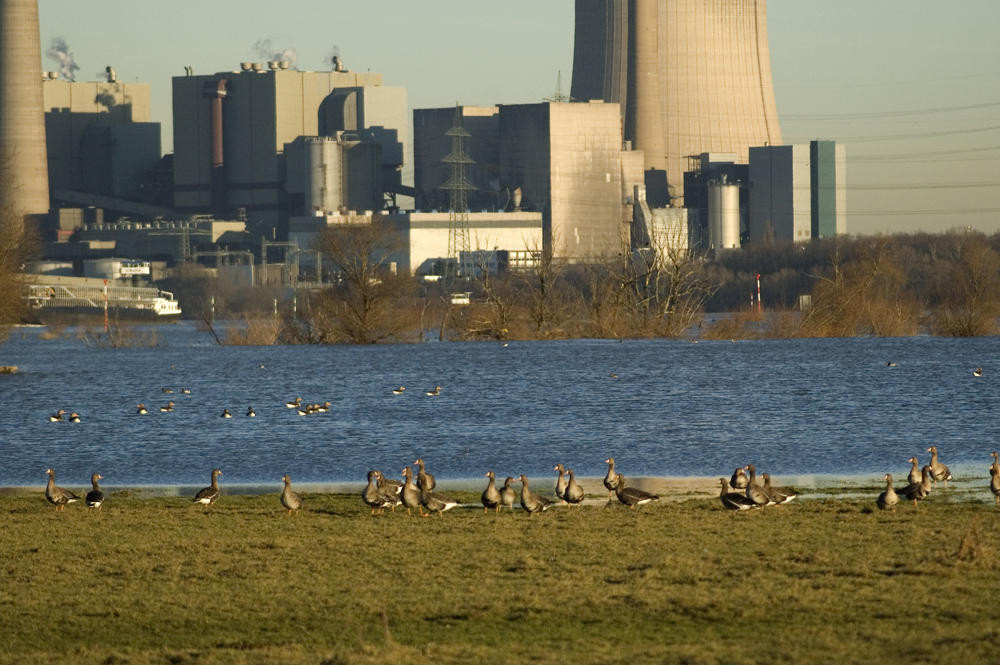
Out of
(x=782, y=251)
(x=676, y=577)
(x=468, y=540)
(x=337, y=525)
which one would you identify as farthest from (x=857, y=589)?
(x=782, y=251)

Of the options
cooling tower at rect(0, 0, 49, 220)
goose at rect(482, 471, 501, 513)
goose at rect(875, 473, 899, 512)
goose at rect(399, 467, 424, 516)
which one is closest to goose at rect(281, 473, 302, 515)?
goose at rect(399, 467, 424, 516)

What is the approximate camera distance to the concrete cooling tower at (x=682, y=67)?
137750 mm

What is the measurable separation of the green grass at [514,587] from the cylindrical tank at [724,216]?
445 feet

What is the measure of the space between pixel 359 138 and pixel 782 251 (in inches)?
1921

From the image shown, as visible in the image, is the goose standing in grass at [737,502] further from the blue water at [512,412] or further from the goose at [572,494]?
the blue water at [512,412]

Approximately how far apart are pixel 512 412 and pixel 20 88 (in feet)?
374

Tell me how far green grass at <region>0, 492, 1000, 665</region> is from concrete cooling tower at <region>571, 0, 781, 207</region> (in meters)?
124

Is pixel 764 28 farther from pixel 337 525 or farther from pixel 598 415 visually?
pixel 337 525

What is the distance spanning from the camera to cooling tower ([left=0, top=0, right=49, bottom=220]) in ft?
446

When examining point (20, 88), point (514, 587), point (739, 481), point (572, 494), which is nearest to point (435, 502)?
point (572, 494)

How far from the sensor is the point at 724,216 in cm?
15350

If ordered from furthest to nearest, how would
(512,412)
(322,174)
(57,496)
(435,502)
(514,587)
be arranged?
1. (322,174)
2. (512,412)
3. (57,496)
4. (435,502)
5. (514,587)

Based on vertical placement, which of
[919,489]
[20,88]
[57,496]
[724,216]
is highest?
[20,88]

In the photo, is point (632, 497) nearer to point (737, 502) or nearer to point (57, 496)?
point (737, 502)
